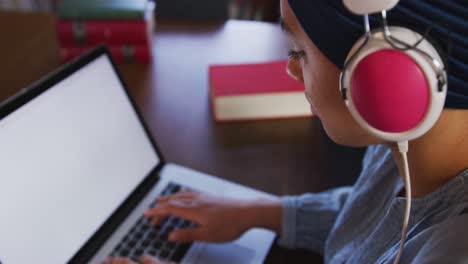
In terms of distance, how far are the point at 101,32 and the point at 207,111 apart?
0.36m

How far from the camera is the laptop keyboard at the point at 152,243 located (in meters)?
0.82

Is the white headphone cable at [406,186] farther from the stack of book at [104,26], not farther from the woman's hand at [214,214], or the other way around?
the stack of book at [104,26]

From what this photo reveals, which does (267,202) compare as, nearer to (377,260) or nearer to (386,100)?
(377,260)

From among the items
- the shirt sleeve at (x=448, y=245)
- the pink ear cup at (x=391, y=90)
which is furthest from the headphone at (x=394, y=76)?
the shirt sleeve at (x=448, y=245)

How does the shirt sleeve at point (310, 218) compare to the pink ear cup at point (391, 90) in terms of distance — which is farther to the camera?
the shirt sleeve at point (310, 218)

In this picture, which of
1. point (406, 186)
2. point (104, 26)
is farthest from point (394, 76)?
point (104, 26)

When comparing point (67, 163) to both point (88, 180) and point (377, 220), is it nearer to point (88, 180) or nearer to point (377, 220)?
point (88, 180)

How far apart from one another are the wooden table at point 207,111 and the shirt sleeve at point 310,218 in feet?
0.07

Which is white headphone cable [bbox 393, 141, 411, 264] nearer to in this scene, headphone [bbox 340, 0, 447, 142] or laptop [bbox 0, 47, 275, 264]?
headphone [bbox 340, 0, 447, 142]

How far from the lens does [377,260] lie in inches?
26.0

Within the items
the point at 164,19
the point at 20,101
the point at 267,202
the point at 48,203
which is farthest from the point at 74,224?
the point at 164,19

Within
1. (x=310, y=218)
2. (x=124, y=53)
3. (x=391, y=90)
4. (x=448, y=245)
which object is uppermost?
(x=391, y=90)

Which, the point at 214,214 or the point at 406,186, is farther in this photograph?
the point at 214,214

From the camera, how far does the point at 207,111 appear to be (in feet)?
3.75
